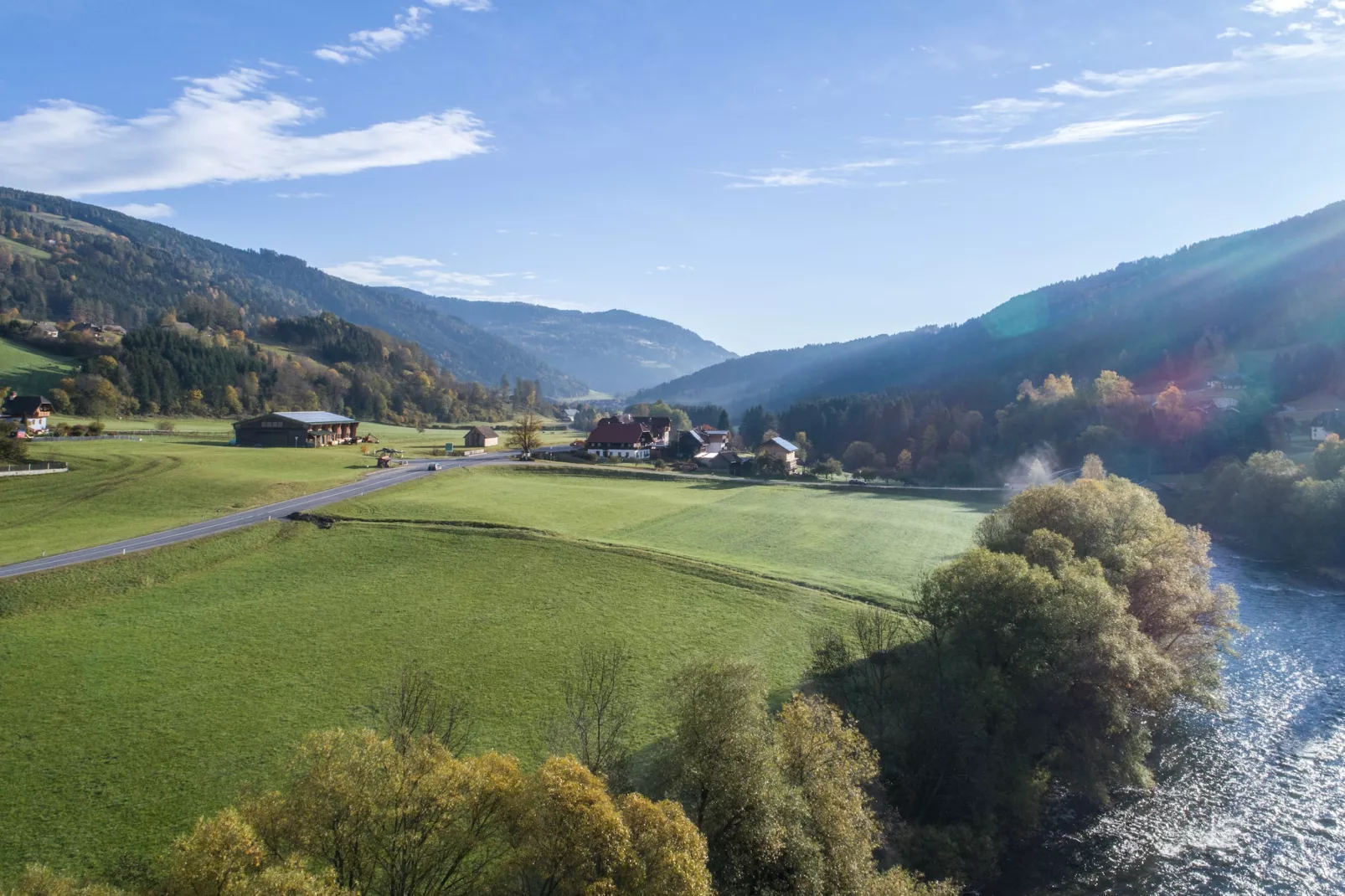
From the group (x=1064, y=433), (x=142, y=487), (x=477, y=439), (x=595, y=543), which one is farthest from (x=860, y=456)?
(x=142, y=487)

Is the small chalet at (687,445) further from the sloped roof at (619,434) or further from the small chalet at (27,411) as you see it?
the small chalet at (27,411)

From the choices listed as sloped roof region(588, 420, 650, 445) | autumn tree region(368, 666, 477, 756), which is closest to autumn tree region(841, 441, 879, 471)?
sloped roof region(588, 420, 650, 445)

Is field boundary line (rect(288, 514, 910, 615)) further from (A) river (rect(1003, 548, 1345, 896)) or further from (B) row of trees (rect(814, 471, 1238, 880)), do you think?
(A) river (rect(1003, 548, 1345, 896))

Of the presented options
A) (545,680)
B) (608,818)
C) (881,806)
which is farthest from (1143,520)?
(608,818)

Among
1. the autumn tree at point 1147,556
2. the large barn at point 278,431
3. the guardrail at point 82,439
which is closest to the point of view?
the autumn tree at point 1147,556

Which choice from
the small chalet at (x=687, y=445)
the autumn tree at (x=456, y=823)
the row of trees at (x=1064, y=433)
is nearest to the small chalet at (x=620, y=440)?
the small chalet at (x=687, y=445)

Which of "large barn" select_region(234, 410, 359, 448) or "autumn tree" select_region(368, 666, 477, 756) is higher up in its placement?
"large barn" select_region(234, 410, 359, 448)
